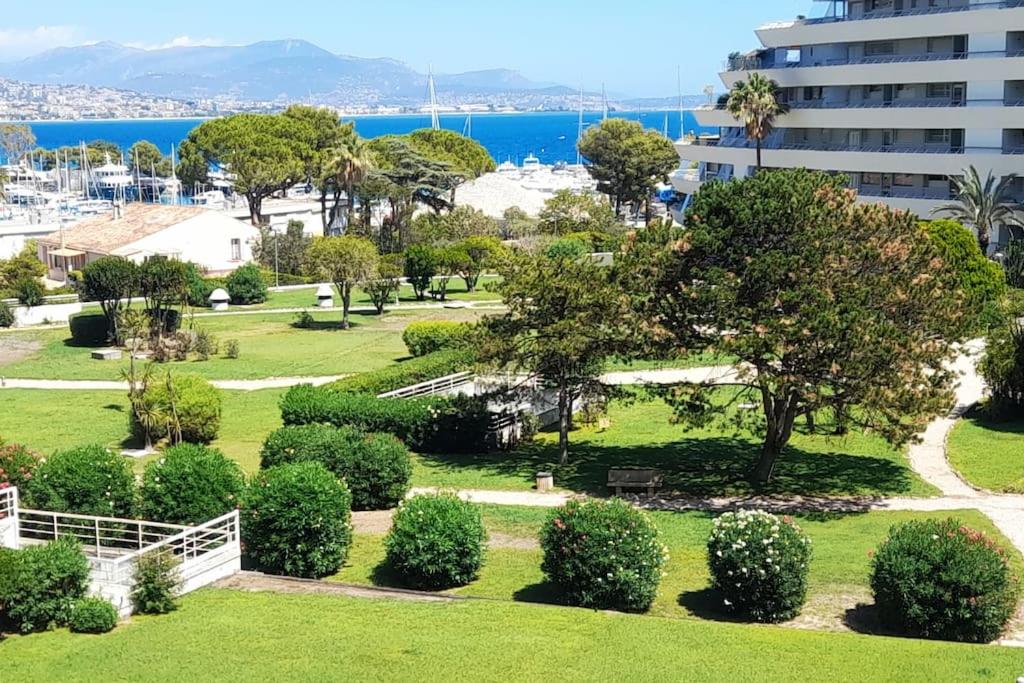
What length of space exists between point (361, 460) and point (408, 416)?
19.1 feet

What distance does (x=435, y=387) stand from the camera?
3706 centimetres

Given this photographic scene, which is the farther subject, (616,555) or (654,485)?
(654,485)

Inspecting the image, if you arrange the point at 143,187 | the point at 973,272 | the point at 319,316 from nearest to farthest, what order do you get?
the point at 973,272
the point at 319,316
the point at 143,187

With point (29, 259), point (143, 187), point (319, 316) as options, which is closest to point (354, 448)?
point (319, 316)

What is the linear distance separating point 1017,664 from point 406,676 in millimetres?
7854

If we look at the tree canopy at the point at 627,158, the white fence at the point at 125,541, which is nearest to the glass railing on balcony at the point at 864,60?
the tree canopy at the point at 627,158

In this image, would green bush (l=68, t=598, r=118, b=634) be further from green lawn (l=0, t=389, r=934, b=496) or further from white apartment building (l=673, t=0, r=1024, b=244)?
white apartment building (l=673, t=0, r=1024, b=244)

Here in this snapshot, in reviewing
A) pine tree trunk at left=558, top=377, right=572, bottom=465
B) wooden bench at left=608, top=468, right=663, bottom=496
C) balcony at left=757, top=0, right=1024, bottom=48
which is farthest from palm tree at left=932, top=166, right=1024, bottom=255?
wooden bench at left=608, top=468, right=663, bottom=496

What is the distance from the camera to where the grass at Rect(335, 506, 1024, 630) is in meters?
20.4

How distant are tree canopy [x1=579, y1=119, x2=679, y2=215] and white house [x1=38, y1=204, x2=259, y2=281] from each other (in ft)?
125

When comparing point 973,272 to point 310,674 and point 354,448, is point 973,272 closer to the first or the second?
point 354,448

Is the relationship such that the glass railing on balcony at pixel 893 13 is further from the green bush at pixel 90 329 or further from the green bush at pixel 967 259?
the green bush at pixel 90 329

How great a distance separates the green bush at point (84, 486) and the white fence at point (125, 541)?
35 cm

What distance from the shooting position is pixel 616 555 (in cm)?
1967
